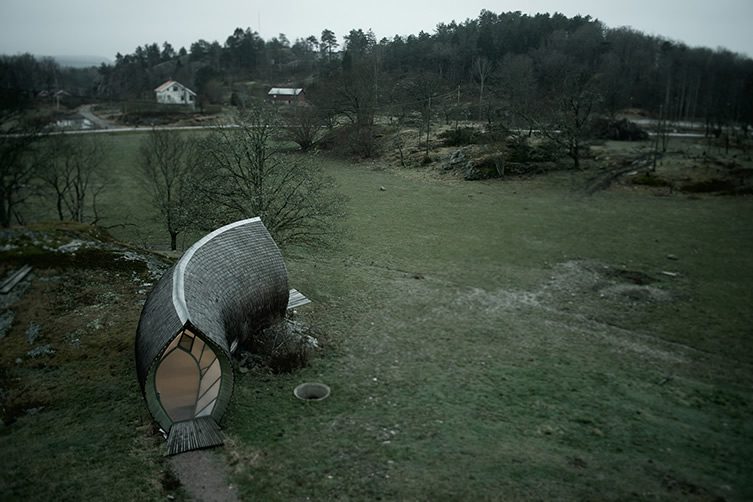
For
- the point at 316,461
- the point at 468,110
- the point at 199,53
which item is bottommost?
the point at 316,461

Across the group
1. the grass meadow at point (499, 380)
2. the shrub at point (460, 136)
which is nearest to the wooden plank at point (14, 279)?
the grass meadow at point (499, 380)

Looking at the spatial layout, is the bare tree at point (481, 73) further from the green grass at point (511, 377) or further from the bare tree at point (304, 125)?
the green grass at point (511, 377)

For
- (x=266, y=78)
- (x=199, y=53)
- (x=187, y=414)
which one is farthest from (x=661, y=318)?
(x=199, y=53)

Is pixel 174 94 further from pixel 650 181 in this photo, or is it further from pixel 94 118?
pixel 650 181

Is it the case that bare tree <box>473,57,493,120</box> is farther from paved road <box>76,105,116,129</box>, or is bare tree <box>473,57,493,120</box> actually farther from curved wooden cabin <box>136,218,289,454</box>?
curved wooden cabin <box>136,218,289,454</box>

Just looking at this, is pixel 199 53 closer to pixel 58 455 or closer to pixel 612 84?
pixel 612 84

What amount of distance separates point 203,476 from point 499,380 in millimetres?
9901

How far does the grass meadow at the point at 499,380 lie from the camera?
12109 mm

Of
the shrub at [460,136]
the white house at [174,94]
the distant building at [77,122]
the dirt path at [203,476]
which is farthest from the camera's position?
the white house at [174,94]

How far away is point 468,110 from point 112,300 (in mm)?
67749

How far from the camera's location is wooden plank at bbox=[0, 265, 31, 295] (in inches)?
784

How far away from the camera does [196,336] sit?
13328 mm

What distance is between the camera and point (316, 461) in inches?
493

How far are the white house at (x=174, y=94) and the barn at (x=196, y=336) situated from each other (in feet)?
338
